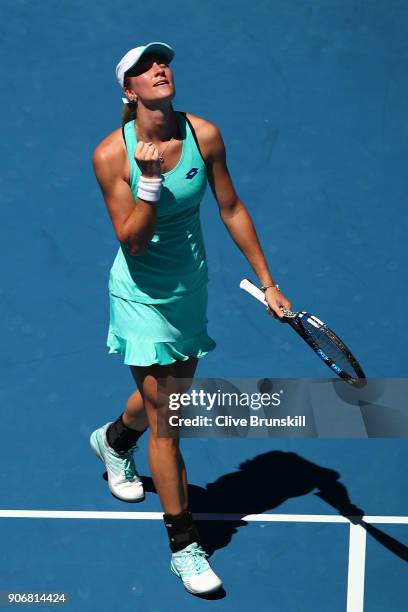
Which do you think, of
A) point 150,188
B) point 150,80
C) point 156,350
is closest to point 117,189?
point 150,188

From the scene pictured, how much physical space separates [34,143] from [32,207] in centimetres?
62

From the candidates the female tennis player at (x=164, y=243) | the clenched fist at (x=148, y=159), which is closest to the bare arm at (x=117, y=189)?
the female tennis player at (x=164, y=243)

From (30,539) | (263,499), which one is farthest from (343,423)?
(30,539)

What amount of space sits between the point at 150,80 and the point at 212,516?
2.31 meters

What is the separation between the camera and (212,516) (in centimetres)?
704

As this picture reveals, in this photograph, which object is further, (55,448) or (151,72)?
(55,448)

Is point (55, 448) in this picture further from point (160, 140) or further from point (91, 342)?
point (160, 140)

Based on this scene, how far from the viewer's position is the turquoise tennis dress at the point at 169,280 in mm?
6219

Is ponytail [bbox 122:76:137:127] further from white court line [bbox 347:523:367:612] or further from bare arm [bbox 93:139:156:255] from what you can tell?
white court line [bbox 347:523:367:612]

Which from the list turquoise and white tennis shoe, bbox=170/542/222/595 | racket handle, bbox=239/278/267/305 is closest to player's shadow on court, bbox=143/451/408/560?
turquoise and white tennis shoe, bbox=170/542/222/595

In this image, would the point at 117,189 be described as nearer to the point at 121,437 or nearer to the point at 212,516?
the point at 121,437

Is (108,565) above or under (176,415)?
under

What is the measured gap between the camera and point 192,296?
650 centimetres

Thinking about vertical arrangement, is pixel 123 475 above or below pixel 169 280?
below
